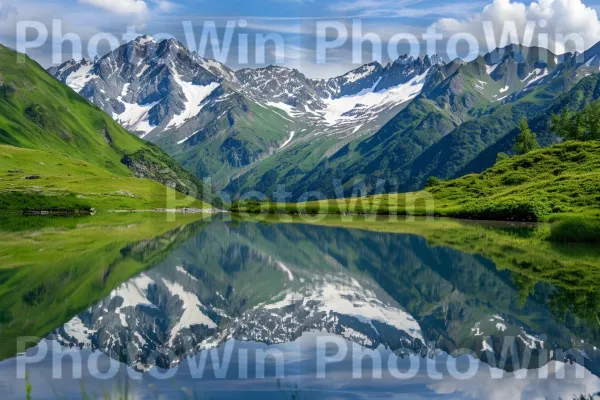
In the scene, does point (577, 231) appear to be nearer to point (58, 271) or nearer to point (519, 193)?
point (58, 271)

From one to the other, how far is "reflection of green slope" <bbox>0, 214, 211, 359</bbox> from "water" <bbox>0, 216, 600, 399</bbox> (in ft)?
0.66

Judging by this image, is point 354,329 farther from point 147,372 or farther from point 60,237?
point 60,237

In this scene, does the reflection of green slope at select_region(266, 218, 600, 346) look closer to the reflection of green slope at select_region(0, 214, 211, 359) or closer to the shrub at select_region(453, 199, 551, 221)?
the reflection of green slope at select_region(0, 214, 211, 359)

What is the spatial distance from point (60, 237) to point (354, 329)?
221 feet

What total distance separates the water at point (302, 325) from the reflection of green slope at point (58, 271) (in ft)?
0.66

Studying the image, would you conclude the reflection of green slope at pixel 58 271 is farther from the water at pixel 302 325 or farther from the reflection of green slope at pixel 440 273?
the reflection of green slope at pixel 440 273

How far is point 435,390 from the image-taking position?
76.8 feet

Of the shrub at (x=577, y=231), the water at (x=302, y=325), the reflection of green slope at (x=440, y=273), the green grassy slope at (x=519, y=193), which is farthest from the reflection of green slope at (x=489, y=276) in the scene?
the green grassy slope at (x=519, y=193)

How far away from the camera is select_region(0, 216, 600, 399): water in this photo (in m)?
24.0

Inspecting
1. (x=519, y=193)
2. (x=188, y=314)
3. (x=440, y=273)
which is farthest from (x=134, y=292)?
(x=519, y=193)

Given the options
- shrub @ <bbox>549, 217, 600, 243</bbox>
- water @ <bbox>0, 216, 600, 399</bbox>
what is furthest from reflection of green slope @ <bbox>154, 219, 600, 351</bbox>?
shrub @ <bbox>549, 217, 600, 243</bbox>

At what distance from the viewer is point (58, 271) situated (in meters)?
53.8

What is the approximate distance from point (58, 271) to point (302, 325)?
89.8 ft

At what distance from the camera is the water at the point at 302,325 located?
24047mm
